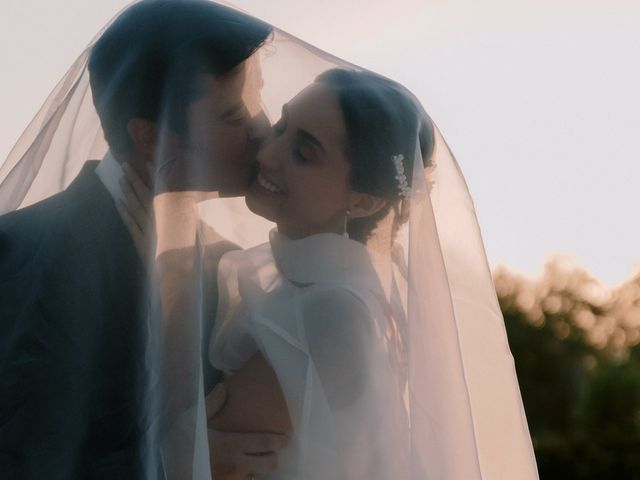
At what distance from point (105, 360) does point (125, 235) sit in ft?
0.87

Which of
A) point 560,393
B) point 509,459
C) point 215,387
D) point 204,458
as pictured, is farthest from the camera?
point 560,393

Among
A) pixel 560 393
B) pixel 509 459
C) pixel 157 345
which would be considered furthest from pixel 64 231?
pixel 560 393

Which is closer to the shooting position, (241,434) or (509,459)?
(241,434)

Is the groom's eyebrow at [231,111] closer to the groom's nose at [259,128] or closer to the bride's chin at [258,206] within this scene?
the groom's nose at [259,128]

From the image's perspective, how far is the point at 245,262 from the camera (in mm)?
2820

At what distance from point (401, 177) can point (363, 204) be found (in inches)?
4.2

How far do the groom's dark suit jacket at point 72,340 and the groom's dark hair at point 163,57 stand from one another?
0.55ft

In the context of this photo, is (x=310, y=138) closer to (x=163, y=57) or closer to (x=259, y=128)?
(x=259, y=128)

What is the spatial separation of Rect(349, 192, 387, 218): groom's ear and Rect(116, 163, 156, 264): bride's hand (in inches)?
17.2

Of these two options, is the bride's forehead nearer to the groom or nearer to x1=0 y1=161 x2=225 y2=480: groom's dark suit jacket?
the groom

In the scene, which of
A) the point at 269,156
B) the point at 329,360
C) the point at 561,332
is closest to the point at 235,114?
the point at 269,156

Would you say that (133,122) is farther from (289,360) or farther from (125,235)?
(289,360)

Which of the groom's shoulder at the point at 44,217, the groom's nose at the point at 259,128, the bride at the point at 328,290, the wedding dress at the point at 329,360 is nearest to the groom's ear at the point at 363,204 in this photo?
the bride at the point at 328,290

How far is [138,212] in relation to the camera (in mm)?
2727
